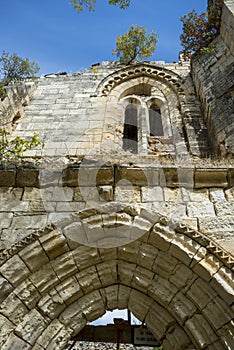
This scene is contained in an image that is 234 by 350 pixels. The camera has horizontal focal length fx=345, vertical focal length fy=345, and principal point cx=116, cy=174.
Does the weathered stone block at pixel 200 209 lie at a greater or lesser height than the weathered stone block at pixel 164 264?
greater

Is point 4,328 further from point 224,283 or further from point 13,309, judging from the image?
point 224,283

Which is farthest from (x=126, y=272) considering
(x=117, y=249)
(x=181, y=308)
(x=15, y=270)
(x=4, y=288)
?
(x=4, y=288)

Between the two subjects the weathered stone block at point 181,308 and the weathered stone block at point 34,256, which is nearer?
the weathered stone block at point 181,308

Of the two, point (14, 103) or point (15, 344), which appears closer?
point (15, 344)

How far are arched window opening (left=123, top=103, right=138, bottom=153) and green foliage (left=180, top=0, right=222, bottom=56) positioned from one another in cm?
233

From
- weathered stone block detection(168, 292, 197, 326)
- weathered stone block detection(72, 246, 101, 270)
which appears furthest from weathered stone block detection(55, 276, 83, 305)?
weathered stone block detection(168, 292, 197, 326)

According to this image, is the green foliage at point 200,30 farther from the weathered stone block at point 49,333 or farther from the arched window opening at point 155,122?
the weathered stone block at point 49,333

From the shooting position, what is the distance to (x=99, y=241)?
405 centimetres

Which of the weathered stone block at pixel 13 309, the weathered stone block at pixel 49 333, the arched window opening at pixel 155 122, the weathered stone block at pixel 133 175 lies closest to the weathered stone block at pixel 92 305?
the weathered stone block at pixel 49 333

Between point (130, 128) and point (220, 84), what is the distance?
2.50m

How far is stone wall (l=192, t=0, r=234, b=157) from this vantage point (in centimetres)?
684

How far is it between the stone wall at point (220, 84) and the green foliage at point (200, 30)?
310 mm

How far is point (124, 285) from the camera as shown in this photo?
158 inches

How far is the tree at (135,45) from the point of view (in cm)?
1037
